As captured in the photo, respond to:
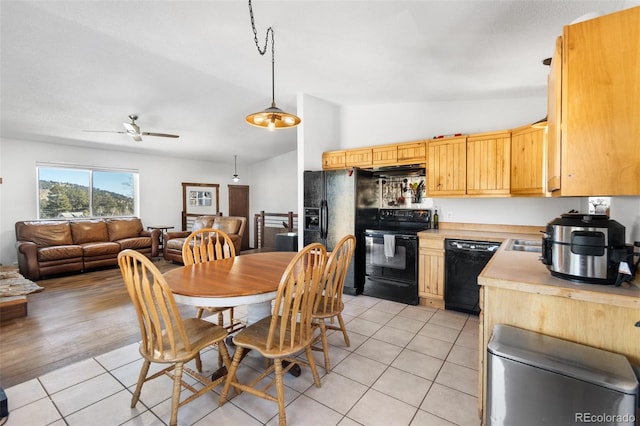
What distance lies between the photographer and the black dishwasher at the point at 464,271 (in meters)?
3.14

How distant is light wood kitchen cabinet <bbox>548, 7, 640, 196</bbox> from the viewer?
1149 millimetres

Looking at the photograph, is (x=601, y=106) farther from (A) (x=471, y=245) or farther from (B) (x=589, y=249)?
(A) (x=471, y=245)

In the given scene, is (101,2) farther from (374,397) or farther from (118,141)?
(118,141)

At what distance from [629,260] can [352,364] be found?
5.92 feet

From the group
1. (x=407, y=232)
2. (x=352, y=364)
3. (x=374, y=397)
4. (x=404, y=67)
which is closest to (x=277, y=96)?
(x=404, y=67)

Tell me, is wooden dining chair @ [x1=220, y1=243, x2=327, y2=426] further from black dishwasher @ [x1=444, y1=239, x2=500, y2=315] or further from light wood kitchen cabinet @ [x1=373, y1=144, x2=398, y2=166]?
light wood kitchen cabinet @ [x1=373, y1=144, x2=398, y2=166]

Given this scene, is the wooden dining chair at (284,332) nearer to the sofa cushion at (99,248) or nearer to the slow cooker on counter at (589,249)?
the slow cooker on counter at (589,249)

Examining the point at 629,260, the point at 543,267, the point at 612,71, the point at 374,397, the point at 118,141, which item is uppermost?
the point at 118,141

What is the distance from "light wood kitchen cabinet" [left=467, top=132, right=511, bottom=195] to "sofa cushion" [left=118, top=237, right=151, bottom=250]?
618 centimetres

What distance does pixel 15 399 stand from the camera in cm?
188

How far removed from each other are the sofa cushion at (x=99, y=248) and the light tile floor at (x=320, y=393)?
3.66 m

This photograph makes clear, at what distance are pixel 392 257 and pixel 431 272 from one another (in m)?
0.49

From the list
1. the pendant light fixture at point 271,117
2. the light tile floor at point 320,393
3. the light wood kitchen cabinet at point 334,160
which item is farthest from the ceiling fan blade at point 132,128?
the light tile floor at point 320,393

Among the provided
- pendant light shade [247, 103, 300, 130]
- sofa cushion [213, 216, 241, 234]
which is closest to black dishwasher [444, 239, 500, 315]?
pendant light shade [247, 103, 300, 130]
